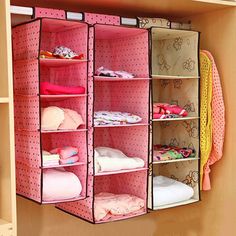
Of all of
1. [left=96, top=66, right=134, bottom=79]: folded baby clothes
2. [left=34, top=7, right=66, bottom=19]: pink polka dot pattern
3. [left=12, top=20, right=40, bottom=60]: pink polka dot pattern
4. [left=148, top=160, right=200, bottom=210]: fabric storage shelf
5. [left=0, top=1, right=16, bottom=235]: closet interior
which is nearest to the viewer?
[left=0, top=1, right=16, bottom=235]: closet interior

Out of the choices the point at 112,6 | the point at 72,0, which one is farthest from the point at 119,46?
the point at 72,0

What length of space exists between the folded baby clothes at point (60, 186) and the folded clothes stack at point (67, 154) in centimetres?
6

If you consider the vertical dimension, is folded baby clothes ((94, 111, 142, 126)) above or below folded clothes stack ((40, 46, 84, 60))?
below

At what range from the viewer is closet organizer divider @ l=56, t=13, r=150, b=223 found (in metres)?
2.16

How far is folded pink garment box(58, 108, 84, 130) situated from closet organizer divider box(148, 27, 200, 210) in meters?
0.40

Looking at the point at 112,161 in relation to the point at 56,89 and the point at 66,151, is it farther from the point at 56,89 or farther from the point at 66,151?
the point at 56,89

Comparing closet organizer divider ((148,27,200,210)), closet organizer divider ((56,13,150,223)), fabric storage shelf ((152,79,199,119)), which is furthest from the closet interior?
fabric storage shelf ((152,79,199,119))

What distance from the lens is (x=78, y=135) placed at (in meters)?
2.16

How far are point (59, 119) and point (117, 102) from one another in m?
0.55

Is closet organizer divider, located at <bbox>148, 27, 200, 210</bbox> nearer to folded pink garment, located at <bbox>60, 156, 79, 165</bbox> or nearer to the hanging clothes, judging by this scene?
the hanging clothes

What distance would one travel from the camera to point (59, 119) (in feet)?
6.74

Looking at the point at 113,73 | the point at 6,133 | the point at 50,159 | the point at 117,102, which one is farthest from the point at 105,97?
the point at 6,133

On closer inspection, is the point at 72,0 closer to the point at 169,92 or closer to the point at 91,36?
the point at 91,36

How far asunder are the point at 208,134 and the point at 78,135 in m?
0.74
